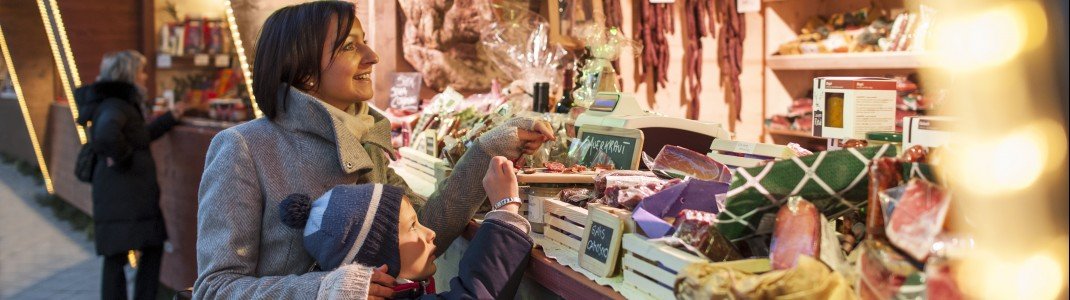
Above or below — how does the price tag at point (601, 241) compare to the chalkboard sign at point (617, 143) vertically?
below

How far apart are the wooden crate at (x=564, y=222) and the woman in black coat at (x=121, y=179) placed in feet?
12.1

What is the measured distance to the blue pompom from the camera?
6.23 ft

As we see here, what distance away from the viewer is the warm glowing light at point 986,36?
2.96 feet

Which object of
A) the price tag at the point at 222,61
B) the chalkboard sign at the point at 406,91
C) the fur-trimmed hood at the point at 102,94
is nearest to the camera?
the chalkboard sign at the point at 406,91

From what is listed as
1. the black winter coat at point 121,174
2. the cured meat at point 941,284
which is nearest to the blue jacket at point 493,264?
the cured meat at point 941,284

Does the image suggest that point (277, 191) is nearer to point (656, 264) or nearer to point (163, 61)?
point (656, 264)

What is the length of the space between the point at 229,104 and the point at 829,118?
5.09 meters

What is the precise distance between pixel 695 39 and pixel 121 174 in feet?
11.2

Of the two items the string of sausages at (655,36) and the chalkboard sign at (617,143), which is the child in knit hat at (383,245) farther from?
the string of sausages at (655,36)

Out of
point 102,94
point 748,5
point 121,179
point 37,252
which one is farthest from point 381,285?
point 37,252

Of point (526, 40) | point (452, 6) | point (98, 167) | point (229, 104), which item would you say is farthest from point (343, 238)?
point (229, 104)

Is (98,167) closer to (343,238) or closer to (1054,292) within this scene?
(343,238)

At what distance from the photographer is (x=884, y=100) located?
1.90 metres

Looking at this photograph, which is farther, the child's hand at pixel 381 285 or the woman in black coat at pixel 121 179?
the woman in black coat at pixel 121 179
